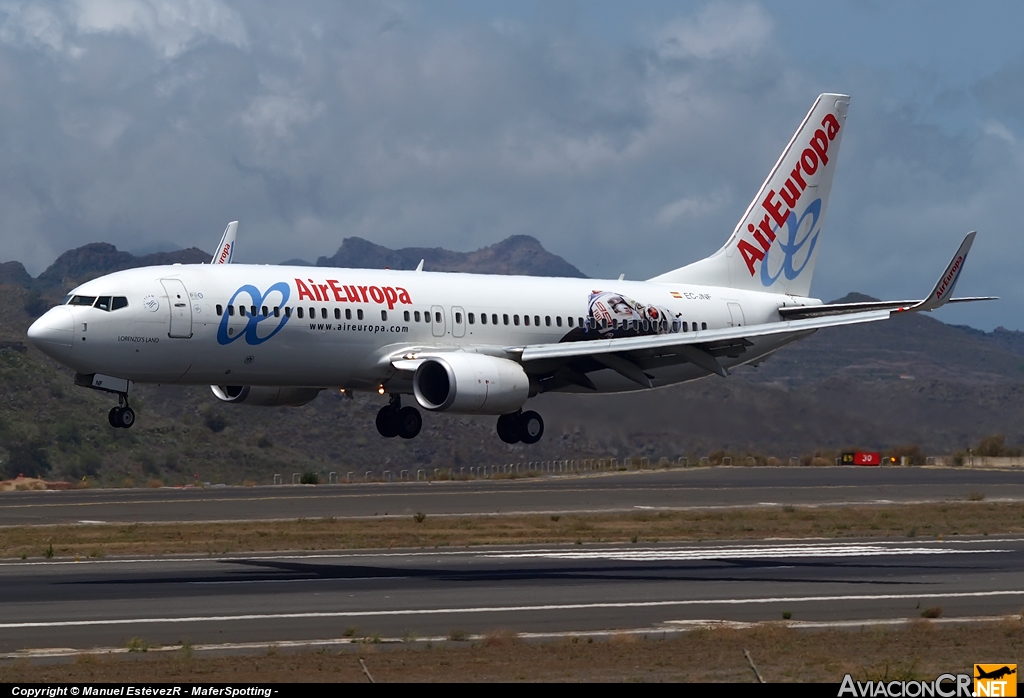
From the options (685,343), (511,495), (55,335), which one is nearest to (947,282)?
(685,343)

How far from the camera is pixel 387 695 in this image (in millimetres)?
19641

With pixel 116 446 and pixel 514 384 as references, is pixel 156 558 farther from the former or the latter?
pixel 116 446

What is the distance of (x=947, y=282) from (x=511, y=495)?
3811 cm

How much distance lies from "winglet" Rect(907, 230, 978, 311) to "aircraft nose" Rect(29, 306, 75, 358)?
22.6 m

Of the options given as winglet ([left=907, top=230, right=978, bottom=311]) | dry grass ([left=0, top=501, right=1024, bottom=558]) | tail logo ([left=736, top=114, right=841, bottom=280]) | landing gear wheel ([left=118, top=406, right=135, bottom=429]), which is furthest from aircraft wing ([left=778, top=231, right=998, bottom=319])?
landing gear wheel ([left=118, top=406, right=135, bottom=429])

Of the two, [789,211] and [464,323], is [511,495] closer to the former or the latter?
[789,211]

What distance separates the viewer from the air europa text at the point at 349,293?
43750mm

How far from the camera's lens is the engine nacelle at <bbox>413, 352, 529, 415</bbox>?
44.3m

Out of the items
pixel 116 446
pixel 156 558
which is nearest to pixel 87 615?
pixel 156 558

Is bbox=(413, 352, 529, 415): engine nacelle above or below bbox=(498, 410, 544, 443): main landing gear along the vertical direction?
above

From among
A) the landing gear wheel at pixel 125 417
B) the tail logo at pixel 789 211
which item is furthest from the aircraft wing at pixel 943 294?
the landing gear wheel at pixel 125 417

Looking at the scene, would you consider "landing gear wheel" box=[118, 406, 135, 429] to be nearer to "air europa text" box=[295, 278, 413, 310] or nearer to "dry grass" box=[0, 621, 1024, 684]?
"air europa text" box=[295, 278, 413, 310]

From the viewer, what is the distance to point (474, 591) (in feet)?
117

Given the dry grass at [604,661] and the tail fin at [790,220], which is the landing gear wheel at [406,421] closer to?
the tail fin at [790,220]
